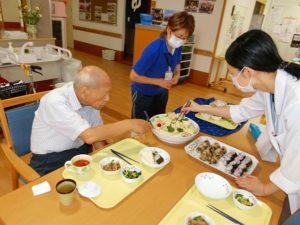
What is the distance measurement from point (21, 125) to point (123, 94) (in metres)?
2.85

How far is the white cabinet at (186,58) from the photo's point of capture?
15.6 feet

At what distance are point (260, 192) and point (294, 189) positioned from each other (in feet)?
0.46

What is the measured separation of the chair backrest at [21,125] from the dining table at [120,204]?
0.53 meters

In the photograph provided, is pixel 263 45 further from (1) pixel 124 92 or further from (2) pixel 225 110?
(1) pixel 124 92

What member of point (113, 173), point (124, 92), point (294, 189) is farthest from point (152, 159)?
point (124, 92)

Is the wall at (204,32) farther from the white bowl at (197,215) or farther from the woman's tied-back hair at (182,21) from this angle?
the white bowl at (197,215)

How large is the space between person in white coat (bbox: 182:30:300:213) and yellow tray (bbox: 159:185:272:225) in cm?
12

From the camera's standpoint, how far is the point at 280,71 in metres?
0.98

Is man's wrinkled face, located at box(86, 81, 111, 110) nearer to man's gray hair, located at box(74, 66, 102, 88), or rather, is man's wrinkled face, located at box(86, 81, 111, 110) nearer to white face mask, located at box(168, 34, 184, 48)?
man's gray hair, located at box(74, 66, 102, 88)

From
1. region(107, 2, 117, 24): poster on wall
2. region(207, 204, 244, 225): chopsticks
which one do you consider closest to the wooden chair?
region(207, 204, 244, 225): chopsticks

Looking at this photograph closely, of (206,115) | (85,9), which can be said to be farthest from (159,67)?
(85,9)

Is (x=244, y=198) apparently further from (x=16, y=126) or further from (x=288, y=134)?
(x=16, y=126)

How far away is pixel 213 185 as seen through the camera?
1.04m

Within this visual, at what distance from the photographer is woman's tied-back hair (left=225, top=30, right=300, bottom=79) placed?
94 centimetres
